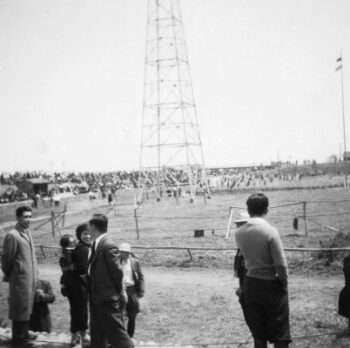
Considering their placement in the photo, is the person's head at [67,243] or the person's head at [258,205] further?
the person's head at [67,243]

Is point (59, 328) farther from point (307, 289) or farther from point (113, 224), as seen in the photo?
point (113, 224)

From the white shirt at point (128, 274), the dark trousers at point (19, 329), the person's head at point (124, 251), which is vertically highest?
the person's head at point (124, 251)

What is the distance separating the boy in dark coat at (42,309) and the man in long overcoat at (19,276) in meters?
0.26

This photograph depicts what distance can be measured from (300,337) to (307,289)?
2679 mm

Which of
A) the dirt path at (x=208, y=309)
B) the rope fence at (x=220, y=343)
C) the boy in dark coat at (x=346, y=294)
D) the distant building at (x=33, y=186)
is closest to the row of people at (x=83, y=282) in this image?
the rope fence at (x=220, y=343)

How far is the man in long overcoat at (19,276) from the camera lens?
4.72 m

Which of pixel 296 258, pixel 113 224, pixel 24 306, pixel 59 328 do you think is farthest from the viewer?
pixel 113 224

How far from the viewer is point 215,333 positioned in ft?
18.8

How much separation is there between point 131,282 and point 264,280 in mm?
2070

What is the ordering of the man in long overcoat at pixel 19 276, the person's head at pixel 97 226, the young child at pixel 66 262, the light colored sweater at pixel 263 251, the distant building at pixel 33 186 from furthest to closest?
the distant building at pixel 33 186 < the young child at pixel 66 262 < the man in long overcoat at pixel 19 276 < the person's head at pixel 97 226 < the light colored sweater at pixel 263 251

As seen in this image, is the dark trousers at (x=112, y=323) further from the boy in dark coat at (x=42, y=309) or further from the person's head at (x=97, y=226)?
the boy in dark coat at (x=42, y=309)

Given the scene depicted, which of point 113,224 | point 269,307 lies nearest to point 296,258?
point 269,307

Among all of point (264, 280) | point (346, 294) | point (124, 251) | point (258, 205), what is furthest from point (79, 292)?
point (346, 294)

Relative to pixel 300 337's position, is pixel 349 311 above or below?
above
